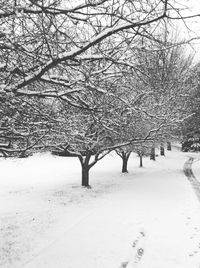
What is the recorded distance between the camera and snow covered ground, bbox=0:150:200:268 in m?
7.25

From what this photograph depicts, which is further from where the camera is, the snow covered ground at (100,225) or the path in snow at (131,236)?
the snow covered ground at (100,225)

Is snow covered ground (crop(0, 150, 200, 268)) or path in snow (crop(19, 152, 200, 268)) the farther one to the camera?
snow covered ground (crop(0, 150, 200, 268))

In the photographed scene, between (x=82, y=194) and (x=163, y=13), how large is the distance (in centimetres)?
1206

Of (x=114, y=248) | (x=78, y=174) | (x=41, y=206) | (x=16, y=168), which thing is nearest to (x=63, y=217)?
(x=41, y=206)

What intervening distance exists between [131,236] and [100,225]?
4.62 ft

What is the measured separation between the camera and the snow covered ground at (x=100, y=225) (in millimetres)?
7254

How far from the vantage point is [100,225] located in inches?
391

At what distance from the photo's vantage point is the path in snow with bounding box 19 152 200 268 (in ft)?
23.1

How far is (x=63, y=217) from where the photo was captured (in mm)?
11266

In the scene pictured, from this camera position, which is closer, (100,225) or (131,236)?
(131,236)

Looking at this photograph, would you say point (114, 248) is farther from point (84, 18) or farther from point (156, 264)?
point (84, 18)

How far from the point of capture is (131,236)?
8766 millimetres

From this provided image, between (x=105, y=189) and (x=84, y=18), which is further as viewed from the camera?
(x=105, y=189)

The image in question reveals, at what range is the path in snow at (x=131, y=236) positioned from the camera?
7.05 meters
